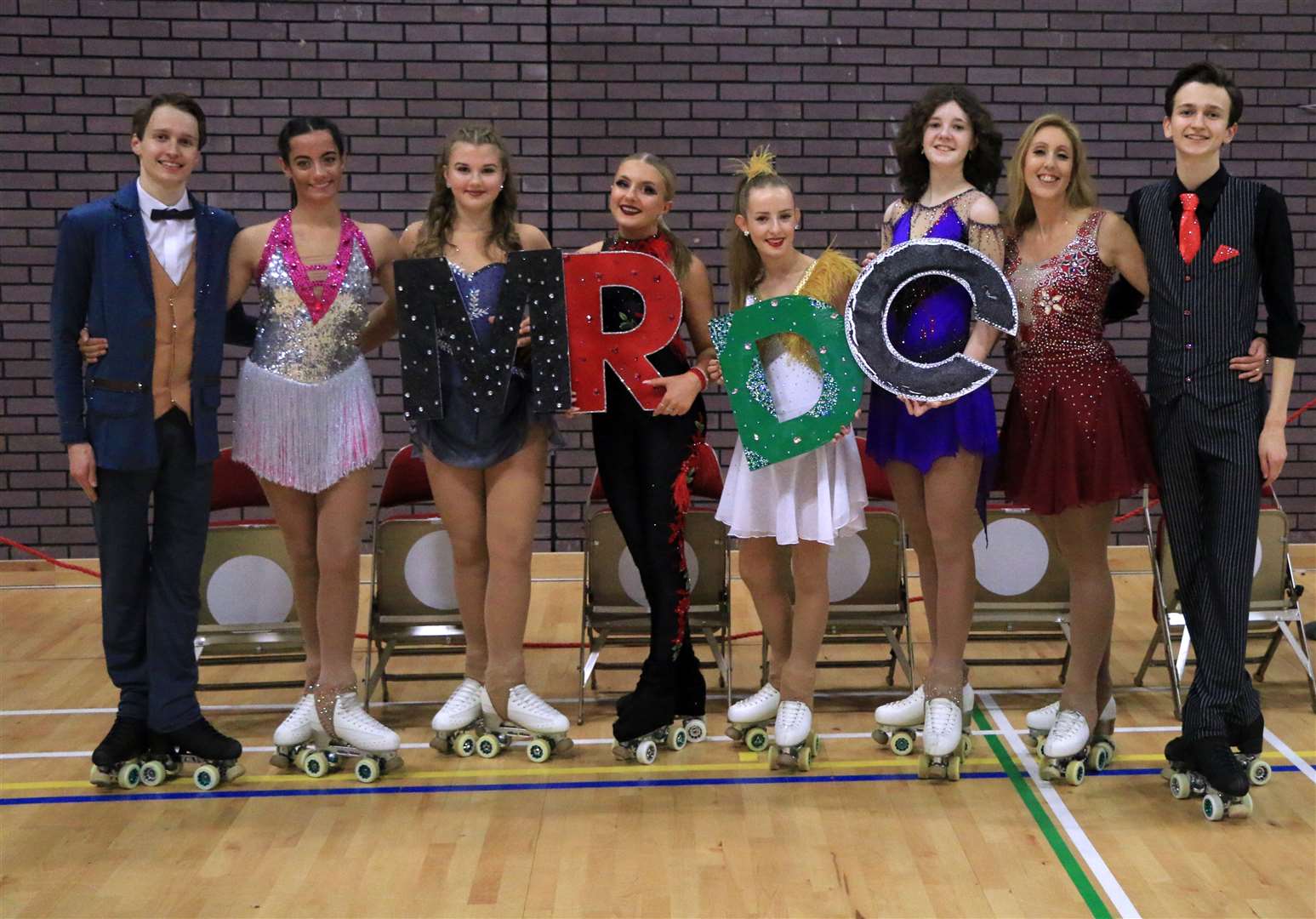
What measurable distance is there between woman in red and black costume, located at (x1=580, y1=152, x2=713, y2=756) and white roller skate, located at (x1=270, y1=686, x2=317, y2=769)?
99 cm

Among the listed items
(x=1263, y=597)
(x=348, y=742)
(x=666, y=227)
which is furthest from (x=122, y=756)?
(x=1263, y=597)

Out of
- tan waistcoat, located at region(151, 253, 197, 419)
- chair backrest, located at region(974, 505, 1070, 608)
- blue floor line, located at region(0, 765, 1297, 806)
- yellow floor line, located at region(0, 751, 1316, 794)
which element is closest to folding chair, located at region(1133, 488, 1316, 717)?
chair backrest, located at region(974, 505, 1070, 608)

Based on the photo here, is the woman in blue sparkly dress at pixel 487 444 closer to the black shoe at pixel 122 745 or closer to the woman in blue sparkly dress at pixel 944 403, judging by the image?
the black shoe at pixel 122 745

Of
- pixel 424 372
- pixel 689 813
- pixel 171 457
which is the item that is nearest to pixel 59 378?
pixel 171 457

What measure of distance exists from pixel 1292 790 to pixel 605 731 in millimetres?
2216

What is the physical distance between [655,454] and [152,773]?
187cm

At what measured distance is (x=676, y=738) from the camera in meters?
4.16

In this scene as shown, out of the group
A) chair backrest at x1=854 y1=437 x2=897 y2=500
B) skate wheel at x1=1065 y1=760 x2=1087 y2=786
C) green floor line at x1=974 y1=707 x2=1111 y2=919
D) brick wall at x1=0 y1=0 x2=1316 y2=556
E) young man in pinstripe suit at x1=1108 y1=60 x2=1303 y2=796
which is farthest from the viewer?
brick wall at x1=0 y1=0 x2=1316 y2=556

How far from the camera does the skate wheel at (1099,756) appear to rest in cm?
396

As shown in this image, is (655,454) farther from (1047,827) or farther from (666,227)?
(1047,827)

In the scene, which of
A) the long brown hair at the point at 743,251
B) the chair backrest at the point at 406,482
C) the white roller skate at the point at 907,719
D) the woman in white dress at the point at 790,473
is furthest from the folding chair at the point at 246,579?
the white roller skate at the point at 907,719

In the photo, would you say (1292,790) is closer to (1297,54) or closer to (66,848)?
(66,848)

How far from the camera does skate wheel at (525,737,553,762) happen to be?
13.5ft

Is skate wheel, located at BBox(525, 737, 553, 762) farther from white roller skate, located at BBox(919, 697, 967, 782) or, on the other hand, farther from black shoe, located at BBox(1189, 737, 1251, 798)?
black shoe, located at BBox(1189, 737, 1251, 798)
